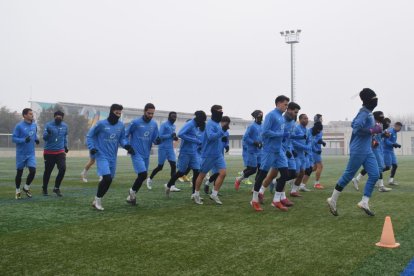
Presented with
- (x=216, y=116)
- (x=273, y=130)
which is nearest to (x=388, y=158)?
(x=273, y=130)

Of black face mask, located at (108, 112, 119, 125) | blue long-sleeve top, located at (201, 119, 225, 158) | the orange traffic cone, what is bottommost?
the orange traffic cone

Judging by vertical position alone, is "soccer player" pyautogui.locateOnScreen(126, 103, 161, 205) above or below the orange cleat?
above

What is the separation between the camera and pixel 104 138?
858cm

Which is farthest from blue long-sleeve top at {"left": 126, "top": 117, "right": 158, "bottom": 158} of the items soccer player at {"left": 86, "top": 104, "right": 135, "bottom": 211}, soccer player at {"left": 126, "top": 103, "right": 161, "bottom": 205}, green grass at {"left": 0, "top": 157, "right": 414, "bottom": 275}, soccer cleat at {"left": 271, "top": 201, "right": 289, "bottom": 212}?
soccer cleat at {"left": 271, "top": 201, "right": 289, "bottom": 212}

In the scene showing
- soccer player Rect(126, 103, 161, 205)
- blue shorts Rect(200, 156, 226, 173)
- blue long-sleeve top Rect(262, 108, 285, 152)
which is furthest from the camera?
blue shorts Rect(200, 156, 226, 173)

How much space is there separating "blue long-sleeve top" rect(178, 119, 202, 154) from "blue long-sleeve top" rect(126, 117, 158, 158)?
0.77 metres

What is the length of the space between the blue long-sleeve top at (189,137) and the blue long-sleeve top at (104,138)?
1739 mm

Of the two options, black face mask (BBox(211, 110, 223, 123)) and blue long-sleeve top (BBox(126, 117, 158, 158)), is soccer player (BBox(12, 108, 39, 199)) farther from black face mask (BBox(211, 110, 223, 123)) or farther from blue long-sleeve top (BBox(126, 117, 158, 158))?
black face mask (BBox(211, 110, 223, 123))

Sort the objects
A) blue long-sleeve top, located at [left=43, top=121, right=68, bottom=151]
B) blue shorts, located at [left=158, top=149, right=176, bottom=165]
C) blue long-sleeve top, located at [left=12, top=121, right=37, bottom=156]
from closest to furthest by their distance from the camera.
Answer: blue long-sleeve top, located at [left=12, top=121, right=37, bottom=156] < blue long-sleeve top, located at [left=43, top=121, right=68, bottom=151] < blue shorts, located at [left=158, top=149, right=176, bottom=165]

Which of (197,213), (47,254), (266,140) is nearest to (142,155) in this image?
(197,213)

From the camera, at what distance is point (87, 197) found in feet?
35.5

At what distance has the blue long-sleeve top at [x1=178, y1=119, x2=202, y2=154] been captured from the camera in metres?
10.1

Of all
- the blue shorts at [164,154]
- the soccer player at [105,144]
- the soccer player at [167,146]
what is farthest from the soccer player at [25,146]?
the blue shorts at [164,154]

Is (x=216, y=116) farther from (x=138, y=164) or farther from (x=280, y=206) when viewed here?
(x=280, y=206)
